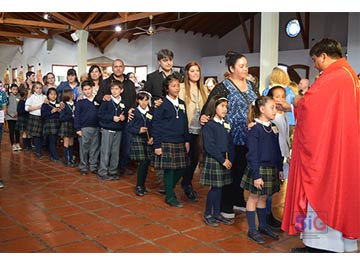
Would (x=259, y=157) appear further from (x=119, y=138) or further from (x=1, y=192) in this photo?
(x=1, y=192)

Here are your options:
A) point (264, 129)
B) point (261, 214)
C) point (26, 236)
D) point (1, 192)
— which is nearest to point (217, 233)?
point (261, 214)

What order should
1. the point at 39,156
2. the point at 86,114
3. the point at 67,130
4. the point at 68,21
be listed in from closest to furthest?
the point at 86,114
the point at 67,130
the point at 39,156
the point at 68,21

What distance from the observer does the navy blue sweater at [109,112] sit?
14.7 ft

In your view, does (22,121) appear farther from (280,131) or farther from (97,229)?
(280,131)

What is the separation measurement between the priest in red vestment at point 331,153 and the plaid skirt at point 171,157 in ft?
4.48

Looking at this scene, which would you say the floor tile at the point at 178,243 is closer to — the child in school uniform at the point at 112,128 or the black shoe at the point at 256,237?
the black shoe at the point at 256,237

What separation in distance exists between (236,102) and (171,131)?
0.73 m

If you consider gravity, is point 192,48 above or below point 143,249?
above

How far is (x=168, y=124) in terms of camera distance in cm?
349

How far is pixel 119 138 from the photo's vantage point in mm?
4645

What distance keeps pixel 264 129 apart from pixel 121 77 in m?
2.45

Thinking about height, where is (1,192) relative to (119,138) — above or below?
below

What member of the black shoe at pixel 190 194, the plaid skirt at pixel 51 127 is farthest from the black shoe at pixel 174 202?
the plaid skirt at pixel 51 127

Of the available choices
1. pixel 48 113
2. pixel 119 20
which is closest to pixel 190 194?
pixel 48 113
